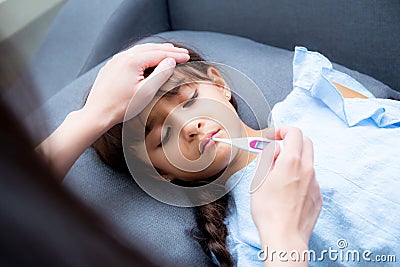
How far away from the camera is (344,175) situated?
33.0 inches

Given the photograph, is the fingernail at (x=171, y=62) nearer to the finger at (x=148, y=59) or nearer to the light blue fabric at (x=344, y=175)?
the finger at (x=148, y=59)

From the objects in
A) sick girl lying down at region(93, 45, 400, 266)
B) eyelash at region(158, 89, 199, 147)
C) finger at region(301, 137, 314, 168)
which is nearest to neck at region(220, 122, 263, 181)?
sick girl lying down at region(93, 45, 400, 266)

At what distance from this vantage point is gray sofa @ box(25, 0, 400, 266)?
91 centimetres

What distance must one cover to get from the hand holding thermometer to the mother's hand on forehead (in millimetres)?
122

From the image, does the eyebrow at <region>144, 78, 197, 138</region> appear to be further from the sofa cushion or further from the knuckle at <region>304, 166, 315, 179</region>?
the knuckle at <region>304, 166, 315, 179</region>

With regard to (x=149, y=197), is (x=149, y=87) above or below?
above

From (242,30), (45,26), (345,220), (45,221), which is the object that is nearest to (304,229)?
(345,220)

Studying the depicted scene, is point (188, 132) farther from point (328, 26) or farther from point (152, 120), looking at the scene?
point (328, 26)

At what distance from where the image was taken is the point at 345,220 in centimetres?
82

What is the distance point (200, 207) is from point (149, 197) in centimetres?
9

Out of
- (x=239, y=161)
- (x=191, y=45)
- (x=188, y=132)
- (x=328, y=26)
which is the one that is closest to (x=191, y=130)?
(x=188, y=132)

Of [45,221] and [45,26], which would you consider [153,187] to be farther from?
[45,26]

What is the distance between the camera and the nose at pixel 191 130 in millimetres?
851

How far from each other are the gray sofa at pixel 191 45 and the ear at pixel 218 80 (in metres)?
0.06
